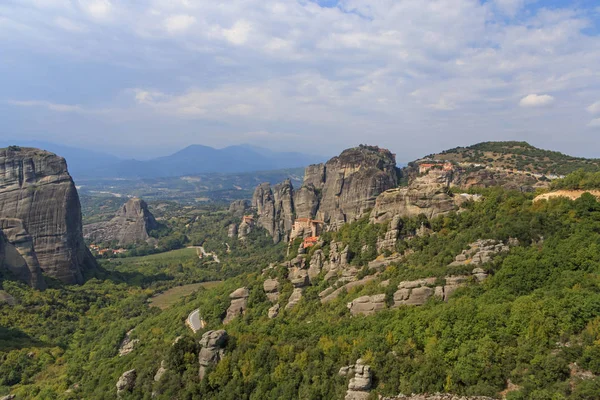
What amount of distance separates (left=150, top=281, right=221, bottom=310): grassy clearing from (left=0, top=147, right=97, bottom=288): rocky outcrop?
14.2 m

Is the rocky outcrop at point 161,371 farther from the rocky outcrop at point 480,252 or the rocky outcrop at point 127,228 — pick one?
the rocky outcrop at point 127,228

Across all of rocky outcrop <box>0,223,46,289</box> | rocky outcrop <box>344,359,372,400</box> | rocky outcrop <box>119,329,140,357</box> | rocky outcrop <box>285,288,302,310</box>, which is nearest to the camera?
rocky outcrop <box>344,359,372,400</box>

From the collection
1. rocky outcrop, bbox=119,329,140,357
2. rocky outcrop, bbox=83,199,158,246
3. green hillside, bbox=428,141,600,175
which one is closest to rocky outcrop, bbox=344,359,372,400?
rocky outcrop, bbox=119,329,140,357

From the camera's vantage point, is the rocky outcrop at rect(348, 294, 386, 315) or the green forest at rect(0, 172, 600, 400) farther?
the rocky outcrop at rect(348, 294, 386, 315)

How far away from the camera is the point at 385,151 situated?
106 metres

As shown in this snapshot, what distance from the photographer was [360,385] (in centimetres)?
2058

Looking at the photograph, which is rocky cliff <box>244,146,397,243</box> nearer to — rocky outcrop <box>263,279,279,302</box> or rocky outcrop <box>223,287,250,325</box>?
rocky outcrop <box>263,279,279,302</box>

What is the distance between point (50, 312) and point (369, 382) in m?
49.5

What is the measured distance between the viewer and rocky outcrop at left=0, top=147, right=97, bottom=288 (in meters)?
66.0

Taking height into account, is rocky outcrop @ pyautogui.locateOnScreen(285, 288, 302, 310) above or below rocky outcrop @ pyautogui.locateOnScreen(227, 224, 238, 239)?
above

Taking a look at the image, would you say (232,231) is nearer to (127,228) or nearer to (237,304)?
(127,228)

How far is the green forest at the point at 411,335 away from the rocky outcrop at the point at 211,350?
0.46 metres

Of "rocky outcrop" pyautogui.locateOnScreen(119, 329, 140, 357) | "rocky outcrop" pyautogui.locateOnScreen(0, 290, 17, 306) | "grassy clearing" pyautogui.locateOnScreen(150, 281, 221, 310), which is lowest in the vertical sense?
"grassy clearing" pyautogui.locateOnScreen(150, 281, 221, 310)

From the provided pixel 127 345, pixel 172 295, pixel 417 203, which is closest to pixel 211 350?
pixel 127 345
